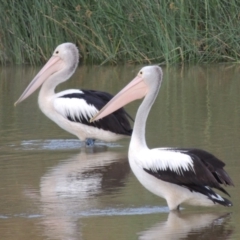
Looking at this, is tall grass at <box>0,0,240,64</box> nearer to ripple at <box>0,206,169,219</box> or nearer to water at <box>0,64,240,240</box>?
water at <box>0,64,240,240</box>

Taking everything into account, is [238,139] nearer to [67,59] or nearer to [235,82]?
[67,59]

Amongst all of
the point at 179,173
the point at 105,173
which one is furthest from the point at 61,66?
the point at 179,173

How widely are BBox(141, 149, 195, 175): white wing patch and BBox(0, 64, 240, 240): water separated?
31cm

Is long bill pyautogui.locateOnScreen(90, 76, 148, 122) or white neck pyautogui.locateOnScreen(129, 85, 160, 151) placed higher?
long bill pyautogui.locateOnScreen(90, 76, 148, 122)

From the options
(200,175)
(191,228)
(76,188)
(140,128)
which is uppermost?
(140,128)

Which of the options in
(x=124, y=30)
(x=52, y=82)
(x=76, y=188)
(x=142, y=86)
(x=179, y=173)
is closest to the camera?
(x=179, y=173)

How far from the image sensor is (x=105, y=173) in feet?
24.5

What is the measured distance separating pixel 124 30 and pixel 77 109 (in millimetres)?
6447

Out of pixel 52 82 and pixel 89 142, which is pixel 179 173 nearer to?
pixel 89 142

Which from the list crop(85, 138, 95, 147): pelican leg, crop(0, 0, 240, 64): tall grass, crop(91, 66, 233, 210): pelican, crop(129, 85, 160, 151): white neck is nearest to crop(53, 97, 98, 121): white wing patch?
crop(85, 138, 95, 147): pelican leg

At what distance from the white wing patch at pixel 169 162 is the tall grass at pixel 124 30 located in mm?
8693

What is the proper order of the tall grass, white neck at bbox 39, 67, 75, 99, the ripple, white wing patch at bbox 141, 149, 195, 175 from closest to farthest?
white wing patch at bbox 141, 149, 195, 175
the ripple
white neck at bbox 39, 67, 75, 99
the tall grass

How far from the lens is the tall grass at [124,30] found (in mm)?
14922

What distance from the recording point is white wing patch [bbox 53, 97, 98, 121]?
29.8 ft
